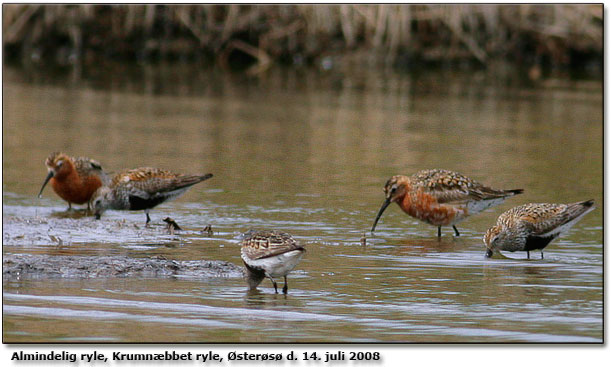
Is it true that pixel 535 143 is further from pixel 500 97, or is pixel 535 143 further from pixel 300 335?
pixel 300 335

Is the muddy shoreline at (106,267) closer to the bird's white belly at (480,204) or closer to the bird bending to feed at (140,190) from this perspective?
the bird bending to feed at (140,190)

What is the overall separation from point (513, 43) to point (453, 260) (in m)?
19.8

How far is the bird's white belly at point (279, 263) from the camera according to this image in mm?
7214

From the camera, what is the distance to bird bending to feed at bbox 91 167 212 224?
1052cm

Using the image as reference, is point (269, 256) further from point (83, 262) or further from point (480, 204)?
point (480, 204)

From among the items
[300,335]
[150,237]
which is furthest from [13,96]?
[300,335]

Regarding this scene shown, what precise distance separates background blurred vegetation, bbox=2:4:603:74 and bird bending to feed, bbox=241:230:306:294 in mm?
18929

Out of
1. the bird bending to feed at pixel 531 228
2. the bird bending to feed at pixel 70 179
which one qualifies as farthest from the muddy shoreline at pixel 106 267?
the bird bending to feed at pixel 70 179

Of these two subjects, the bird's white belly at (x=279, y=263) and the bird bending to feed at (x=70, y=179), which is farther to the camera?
the bird bending to feed at (x=70, y=179)

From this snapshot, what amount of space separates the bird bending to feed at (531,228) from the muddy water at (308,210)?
0.13 metres

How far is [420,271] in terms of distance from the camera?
819 cm

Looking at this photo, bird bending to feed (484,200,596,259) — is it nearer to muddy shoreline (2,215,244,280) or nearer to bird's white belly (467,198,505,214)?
bird's white belly (467,198,505,214)

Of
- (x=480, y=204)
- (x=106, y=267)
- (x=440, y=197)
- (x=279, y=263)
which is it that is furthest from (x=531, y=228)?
(x=106, y=267)

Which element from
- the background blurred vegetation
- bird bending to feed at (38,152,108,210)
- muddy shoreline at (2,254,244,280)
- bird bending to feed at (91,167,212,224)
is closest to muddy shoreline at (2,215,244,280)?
muddy shoreline at (2,254,244,280)
